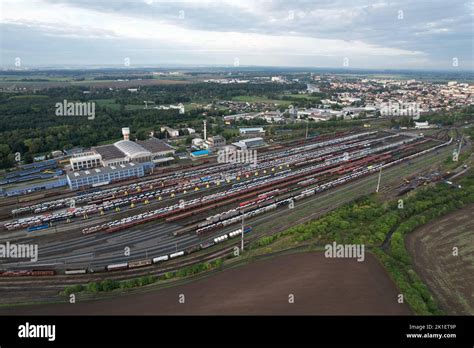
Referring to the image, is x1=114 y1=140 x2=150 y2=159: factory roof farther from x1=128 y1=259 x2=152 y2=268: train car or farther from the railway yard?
x1=128 y1=259 x2=152 y2=268: train car

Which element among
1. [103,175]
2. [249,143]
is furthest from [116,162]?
[249,143]

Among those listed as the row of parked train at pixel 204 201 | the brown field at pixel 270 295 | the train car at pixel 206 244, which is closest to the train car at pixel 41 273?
the brown field at pixel 270 295

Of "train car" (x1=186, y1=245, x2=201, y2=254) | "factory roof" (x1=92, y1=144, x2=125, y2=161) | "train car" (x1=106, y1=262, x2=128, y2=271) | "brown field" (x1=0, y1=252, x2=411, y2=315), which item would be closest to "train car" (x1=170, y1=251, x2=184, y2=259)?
"train car" (x1=186, y1=245, x2=201, y2=254)

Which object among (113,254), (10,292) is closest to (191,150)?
(113,254)

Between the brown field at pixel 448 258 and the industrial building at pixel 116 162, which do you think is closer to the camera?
the brown field at pixel 448 258

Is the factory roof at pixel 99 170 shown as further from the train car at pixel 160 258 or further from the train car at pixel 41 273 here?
the train car at pixel 160 258

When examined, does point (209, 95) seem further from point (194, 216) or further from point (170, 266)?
point (170, 266)

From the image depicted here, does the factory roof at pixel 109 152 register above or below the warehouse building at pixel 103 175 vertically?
above
